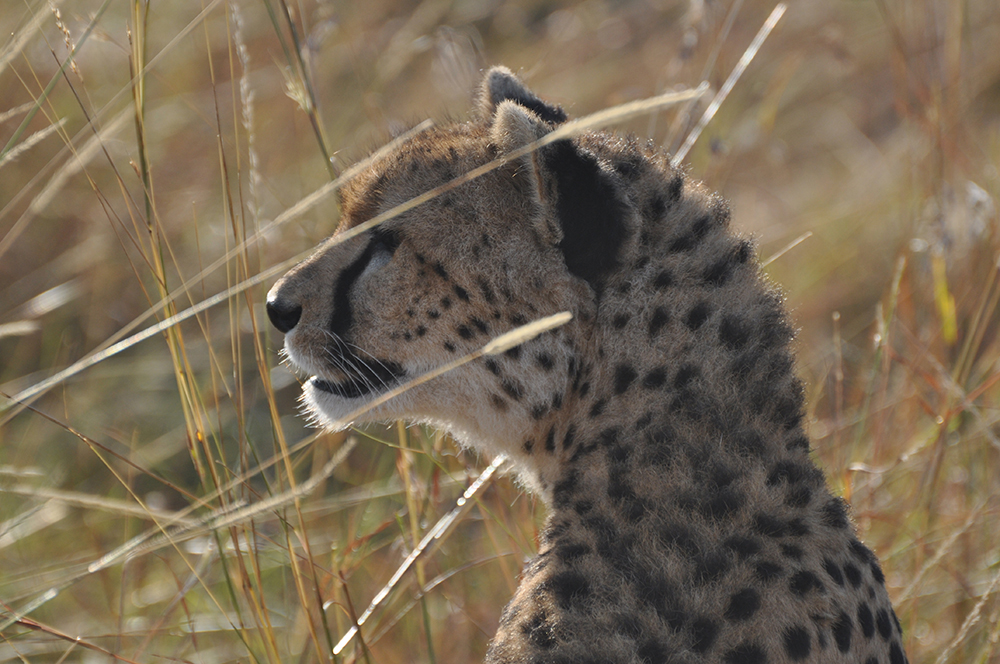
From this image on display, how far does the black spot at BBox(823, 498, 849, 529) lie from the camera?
5.11 ft

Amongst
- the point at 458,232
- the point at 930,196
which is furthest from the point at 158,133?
the point at 930,196

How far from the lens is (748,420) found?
5.22 feet

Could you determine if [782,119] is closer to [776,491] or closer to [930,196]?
[930,196]

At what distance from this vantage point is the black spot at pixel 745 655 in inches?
54.2

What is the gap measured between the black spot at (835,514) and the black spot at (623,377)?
1.27 ft

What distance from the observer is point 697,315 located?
5.35 feet

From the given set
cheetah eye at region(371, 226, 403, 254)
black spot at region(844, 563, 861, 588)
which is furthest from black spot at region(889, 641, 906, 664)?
cheetah eye at region(371, 226, 403, 254)

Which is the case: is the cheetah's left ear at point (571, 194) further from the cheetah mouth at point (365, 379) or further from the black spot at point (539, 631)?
the black spot at point (539, 631)

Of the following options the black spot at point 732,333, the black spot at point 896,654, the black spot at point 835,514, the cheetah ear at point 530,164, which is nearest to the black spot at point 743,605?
the black spot at point 835,514

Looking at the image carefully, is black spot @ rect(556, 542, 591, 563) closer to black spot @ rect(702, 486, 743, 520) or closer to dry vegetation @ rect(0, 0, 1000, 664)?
black spot @ rect(702, 486, 743, 520)

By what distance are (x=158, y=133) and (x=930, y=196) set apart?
295 cm

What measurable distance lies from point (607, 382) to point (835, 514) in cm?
44

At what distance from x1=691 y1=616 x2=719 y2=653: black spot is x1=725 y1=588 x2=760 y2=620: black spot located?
29 millimetres

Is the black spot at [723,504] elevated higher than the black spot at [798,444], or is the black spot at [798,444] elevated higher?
the black spot at [798,444]
